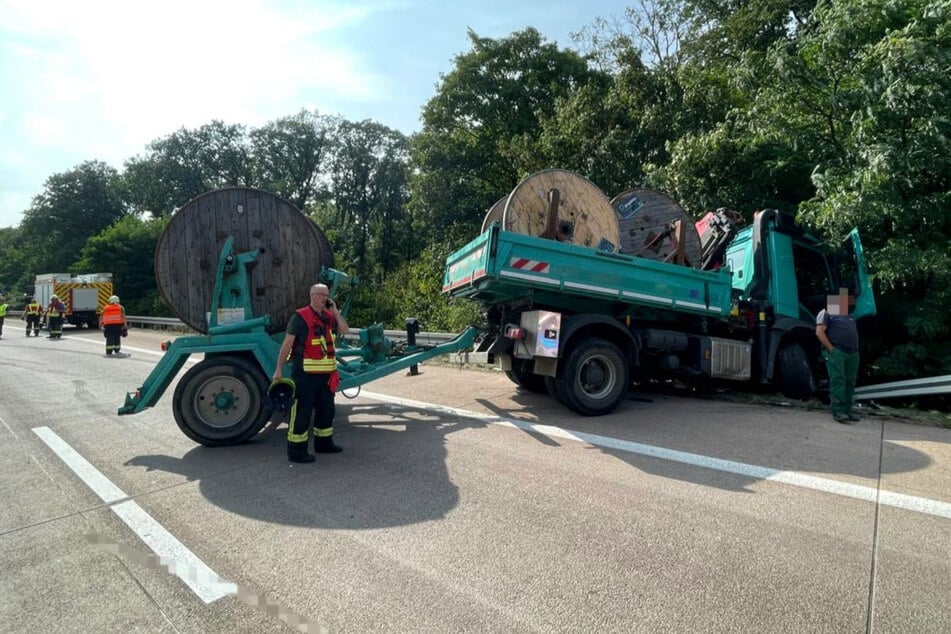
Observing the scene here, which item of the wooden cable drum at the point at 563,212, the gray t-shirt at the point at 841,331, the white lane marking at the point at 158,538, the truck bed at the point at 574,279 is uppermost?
the wooden cable drum at the point at 563,212

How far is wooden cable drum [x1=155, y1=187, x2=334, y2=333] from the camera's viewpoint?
5.65 m

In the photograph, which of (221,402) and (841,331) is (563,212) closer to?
(841,331)

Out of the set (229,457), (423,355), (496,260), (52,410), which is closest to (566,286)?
(496,260)

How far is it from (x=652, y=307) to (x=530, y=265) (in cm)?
184

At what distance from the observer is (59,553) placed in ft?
Result: 10.1

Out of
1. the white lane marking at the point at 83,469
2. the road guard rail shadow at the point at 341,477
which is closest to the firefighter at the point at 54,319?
the white lane marking at the point at 83,469

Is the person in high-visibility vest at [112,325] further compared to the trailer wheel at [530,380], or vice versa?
the person in high-visibility vest at [112,325]

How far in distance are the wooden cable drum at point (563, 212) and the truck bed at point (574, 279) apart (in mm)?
514

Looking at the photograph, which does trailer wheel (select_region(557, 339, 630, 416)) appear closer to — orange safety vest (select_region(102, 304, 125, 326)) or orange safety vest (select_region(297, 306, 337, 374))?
orange safety vest (select_region(297, 306, 337, 374))

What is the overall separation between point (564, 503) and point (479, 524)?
65 cm

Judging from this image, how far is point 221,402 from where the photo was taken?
202 inches

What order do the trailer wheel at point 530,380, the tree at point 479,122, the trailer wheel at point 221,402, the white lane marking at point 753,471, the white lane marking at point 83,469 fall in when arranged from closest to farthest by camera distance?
1. the white lane marking at point 753,471
2. the white lane marking at point 83,469
3. the trailer wheel at point 221,402
4. the trailer wheel at point 530,380
5. the tree at point 479,122

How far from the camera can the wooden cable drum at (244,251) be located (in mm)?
Result: 5648

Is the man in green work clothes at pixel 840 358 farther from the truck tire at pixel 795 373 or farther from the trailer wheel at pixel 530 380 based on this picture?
the trailer wheel at pixel 530 380
